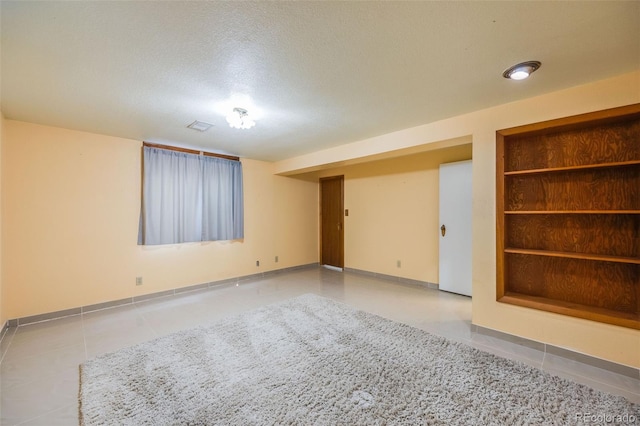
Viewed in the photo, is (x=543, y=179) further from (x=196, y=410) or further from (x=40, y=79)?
(x=40, y=79)

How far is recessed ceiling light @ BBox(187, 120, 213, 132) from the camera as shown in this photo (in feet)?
10.2

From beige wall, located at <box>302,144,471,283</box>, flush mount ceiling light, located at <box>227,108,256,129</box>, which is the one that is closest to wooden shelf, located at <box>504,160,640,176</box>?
beige wall, located at <box>302,144,471,283</box>

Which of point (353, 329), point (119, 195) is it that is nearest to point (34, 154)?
point (119, 195)

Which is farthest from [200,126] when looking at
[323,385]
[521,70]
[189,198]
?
[521,70]

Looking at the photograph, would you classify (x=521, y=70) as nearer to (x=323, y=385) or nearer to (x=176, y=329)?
(x=323, y=385)

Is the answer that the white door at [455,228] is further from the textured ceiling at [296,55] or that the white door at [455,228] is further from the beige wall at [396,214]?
the textured ceiling at [296,55]

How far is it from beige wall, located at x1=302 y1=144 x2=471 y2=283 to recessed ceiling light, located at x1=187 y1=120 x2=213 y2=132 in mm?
3137

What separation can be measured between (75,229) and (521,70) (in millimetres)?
4963

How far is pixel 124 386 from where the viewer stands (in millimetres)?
1914

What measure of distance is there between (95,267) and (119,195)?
1.00m

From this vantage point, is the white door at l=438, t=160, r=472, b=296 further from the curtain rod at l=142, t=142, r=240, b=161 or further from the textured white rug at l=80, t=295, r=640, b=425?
the curtain rod at l=142, t=142, r=240, b=161

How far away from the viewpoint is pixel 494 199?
8.73 feet

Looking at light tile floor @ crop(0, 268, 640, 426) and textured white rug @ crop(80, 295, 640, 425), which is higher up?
textured white rug @ crop(80, 295, 640, 425)

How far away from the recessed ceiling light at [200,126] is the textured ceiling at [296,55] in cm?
23
